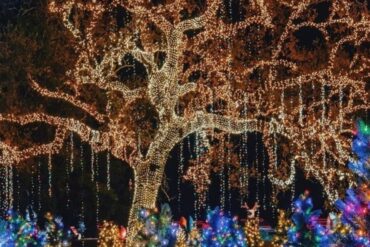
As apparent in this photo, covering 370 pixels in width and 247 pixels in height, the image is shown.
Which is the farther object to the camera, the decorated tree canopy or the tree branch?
the tree branch

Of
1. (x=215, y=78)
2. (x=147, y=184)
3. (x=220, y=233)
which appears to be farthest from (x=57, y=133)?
(x=220, y=233)

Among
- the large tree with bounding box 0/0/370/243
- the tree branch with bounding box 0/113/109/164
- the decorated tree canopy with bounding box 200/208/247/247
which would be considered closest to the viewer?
the decorated tree canopy with bounding box 200/208/247/247

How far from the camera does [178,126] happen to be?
45.9 ft

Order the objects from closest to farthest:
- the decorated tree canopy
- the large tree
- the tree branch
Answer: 1. the decorated tree canopy
2. the large tree
3. the tree branch

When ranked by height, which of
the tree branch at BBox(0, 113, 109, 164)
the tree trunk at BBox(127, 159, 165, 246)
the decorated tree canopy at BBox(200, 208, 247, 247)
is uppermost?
the tree branch at BBox(0, 113, 109, 164)

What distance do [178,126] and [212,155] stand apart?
1.91m

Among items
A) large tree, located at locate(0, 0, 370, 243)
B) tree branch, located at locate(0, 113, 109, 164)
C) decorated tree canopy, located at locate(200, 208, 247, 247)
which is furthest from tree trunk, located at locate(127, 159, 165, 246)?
decorated tree canopy, located at locate(200, 208, 247, 247)

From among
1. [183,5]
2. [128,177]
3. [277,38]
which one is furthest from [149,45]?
[128,177]

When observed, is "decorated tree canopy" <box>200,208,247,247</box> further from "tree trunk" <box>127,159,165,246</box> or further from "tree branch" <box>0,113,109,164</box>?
"tree branch" <box>0,113,109,164</box>

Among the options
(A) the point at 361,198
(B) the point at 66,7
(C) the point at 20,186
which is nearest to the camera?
(A) the point at 361,198

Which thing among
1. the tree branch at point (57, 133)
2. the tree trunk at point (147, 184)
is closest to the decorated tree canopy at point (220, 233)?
the tree trunk at point (147, 184)

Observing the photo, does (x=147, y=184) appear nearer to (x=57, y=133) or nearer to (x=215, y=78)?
(x=57, y=133)

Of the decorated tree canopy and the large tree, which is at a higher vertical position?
the large tree

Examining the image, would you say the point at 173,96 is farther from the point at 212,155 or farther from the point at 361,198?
the point at 361,198
